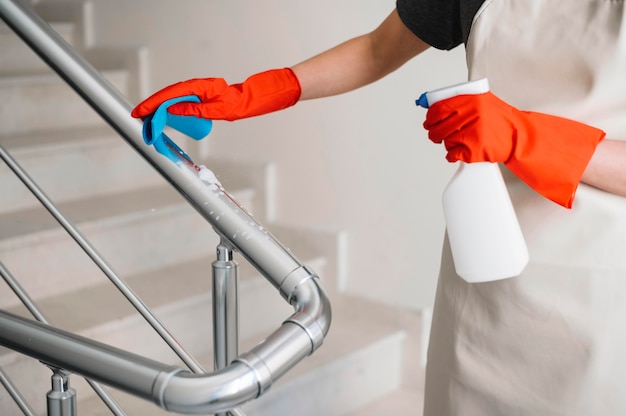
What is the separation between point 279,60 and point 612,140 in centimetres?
139

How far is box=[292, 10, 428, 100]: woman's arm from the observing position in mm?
1226

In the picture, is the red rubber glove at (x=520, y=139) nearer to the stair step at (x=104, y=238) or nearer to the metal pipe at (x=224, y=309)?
the metal pipe at (x=224, y=309)

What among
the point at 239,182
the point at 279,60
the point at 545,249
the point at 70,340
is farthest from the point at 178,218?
the point at 70,340

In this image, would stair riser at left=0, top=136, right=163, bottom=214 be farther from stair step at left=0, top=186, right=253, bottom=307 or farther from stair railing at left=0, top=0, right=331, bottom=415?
stair railing at left=0, top=0, right=331, bottom=415

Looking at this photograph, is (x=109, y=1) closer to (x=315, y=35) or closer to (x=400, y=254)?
(x=315, y=35)

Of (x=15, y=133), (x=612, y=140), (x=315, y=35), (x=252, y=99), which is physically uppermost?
(x=315, y=35)

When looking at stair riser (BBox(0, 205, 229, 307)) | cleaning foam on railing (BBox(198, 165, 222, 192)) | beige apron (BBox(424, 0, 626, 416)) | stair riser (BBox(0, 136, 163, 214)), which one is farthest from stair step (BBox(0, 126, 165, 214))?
beige apron (BBox(424, 0, 626, 416))

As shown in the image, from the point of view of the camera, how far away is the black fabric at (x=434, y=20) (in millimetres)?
1136

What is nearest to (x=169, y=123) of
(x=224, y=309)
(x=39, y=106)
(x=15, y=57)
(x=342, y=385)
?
(x=224, y=309)

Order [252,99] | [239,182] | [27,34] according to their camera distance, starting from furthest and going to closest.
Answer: [239,182] < [252,99] < [27,34]

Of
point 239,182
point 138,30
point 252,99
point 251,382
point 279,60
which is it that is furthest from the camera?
point 138,30

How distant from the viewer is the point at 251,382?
624mm

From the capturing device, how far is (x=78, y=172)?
6.91 ft

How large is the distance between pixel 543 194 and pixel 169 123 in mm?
519
